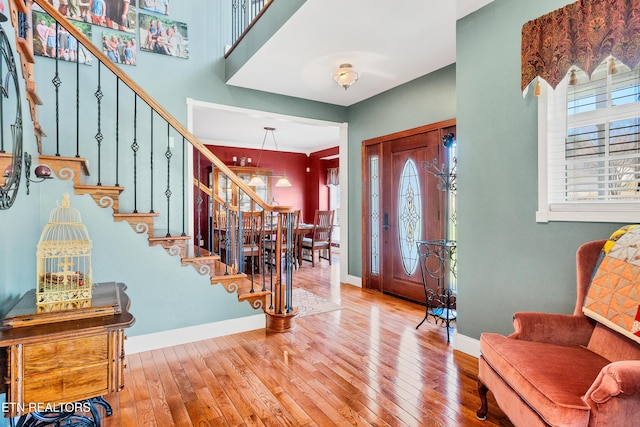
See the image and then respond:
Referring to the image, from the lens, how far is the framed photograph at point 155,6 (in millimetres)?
3744

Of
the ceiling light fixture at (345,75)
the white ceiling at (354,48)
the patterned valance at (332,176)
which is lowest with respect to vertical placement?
the patterned valance at (332,176)

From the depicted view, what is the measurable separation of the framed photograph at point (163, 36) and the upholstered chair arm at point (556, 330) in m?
4.16

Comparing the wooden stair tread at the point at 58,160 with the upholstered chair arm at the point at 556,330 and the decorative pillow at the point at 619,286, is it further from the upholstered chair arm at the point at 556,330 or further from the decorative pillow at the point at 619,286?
the decorative pillow at the point at 619,286

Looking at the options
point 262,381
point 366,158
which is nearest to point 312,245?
point 366,158

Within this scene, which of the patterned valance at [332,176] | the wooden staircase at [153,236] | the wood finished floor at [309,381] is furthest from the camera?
the patterned valance at [332,176]

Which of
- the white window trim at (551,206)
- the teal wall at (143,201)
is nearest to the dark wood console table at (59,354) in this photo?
the teal wall at (143,201)

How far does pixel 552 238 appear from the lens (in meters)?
2.23

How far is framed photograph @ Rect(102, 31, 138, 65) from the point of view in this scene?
3.56 metres

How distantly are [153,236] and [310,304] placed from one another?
1.97m

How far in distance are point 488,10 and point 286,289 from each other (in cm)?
287

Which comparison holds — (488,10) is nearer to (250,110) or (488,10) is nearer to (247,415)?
(250,110)

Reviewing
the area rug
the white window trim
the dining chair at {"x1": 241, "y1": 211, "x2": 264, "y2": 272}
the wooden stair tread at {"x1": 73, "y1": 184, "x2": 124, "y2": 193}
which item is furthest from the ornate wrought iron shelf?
the wooden stair tread at {"x1": 73, "y1": 184, "x2": 124, "y2": 193}

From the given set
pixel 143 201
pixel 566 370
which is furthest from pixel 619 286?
pixel 143 201

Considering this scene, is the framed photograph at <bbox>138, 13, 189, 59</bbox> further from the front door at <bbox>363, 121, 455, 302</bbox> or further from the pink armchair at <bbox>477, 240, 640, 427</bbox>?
the pink armchair at <bbox>477, 240, 640, 427</bbox>
